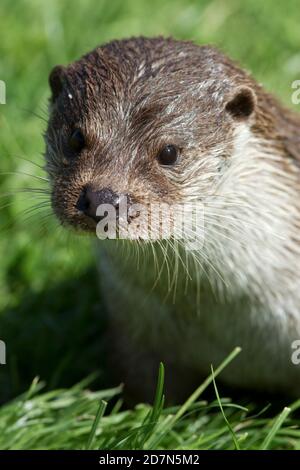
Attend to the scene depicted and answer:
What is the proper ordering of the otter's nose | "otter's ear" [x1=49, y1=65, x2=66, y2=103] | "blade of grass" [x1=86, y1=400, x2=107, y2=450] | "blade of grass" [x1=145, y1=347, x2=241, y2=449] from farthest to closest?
"otter's ear" [x1=49, y1=65, x2=66, y2=103] → "blade of grass" [x1=145, y1=347, x2=241, y2=449] → "blade of grass" [x1=86, y1=400, x2=107, y2=450] → the otter's nose

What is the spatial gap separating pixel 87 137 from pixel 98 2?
2.75 m

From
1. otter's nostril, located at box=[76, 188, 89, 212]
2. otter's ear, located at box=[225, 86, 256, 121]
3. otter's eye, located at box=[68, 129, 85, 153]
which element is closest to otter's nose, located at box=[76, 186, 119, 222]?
otter's nostril, located at box=[76, 188, 89, 212]

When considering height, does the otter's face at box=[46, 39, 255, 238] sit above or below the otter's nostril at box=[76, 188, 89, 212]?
above

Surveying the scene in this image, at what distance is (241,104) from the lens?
10.5 feet

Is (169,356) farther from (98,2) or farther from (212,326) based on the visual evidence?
(98,2)

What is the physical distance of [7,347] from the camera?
13.8 feet

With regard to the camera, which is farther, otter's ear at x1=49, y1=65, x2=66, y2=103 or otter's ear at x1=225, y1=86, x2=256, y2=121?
otter's ear at x1=49, y1=65, x2=66, y2=103

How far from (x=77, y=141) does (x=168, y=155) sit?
0.29 meters

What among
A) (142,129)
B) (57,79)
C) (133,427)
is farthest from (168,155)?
(133,427)

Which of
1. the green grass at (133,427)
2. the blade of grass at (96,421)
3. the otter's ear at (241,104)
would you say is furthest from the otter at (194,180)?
the blade of grass at (96,421)

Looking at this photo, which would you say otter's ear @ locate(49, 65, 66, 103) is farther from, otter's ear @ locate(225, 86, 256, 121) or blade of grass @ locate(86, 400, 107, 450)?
blade of grass @ locate(86, 400, 107, 450)

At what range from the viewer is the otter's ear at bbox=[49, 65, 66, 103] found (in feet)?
11.1

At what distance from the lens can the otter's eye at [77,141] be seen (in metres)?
3.12

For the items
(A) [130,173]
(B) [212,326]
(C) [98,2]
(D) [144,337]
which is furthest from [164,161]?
(C) [98,2]
